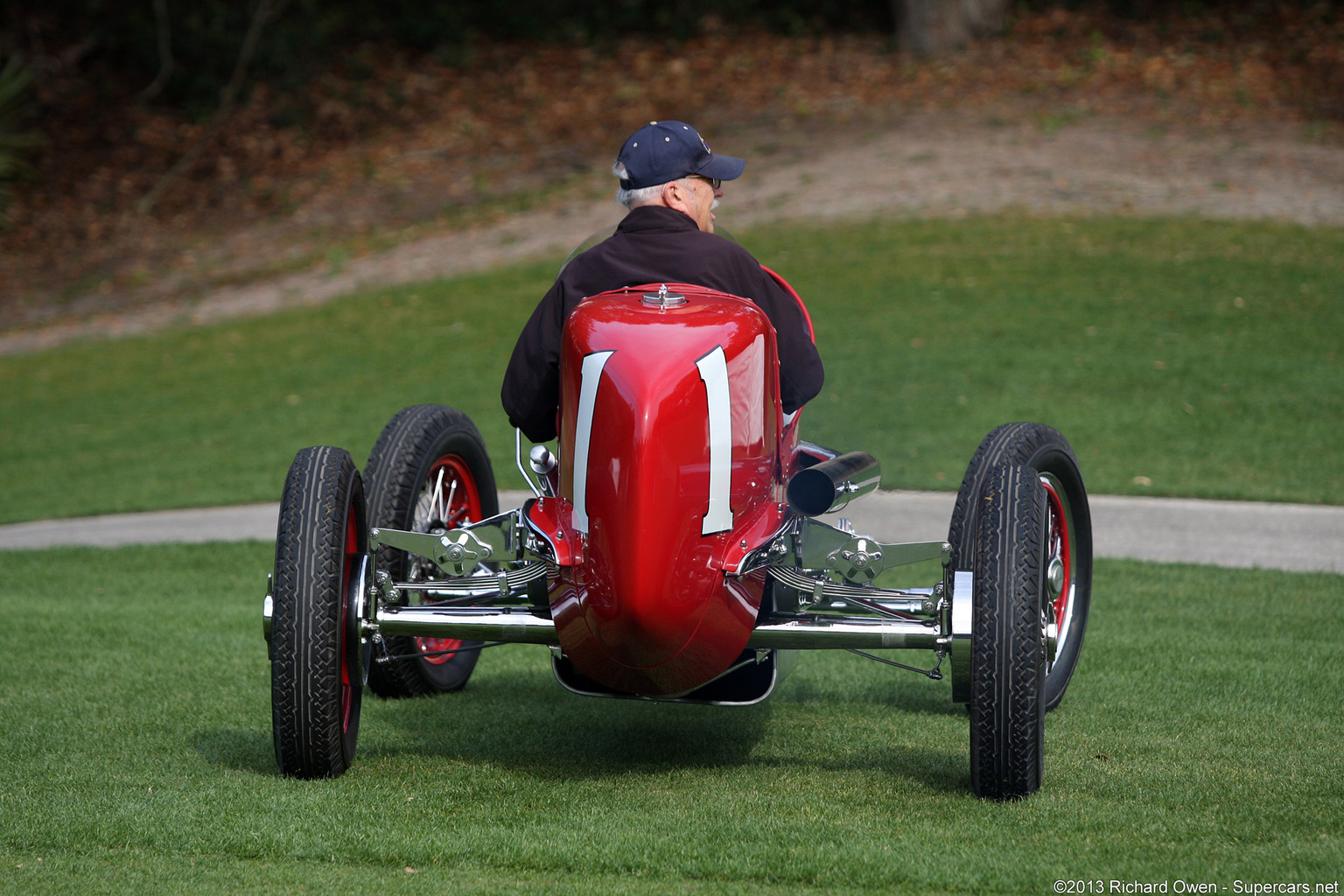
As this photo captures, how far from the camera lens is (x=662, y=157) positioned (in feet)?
13.7

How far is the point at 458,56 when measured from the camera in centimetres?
2536

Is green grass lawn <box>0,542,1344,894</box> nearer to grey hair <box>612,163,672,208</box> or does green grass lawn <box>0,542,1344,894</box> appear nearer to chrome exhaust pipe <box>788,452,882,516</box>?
chrome exhaust pipe <box>788,452,882,516</box>

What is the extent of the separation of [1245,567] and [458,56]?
20988 millimetres

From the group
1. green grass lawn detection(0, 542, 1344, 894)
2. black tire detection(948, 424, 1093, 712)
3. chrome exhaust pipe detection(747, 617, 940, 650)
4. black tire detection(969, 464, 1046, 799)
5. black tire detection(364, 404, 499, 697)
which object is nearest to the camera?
green grass lawn detection(0, 542, 1344, 894)

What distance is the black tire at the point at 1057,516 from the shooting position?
13.6ft

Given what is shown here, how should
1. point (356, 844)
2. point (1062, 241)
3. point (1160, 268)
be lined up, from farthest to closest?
point (1062, 241), point (1160, 268), point (356, 844)

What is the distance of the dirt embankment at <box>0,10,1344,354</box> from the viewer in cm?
1775

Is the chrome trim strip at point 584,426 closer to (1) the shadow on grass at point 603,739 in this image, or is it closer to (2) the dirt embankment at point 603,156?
(1) the shadow on grass at point 603,739

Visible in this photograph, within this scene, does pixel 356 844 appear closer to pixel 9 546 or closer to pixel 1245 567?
pixel 1245 567

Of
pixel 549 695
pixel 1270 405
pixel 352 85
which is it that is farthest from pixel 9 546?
pixel 352 85

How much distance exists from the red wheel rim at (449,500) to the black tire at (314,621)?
0.86 m

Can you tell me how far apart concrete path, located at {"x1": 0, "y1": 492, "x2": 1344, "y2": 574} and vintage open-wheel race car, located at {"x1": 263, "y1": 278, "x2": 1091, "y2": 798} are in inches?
132

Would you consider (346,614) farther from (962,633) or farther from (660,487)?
(962,633)

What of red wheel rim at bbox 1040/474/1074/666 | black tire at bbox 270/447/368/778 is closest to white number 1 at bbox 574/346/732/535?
black tire at bbox 270/447/368/778
